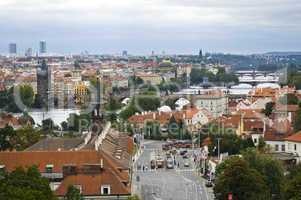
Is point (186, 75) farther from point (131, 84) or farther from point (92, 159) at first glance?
point (92, 159)

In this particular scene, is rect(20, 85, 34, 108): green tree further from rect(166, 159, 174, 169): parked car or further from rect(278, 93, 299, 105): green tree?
rect(166, 159, 174, 169): parked car

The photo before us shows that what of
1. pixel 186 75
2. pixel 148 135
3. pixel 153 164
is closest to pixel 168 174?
pixel 153 164

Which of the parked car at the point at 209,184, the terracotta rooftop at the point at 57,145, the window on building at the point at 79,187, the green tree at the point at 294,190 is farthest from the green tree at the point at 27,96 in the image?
the green tree at the point at 294,190

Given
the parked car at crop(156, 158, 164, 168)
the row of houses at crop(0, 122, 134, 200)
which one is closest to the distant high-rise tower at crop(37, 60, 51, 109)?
the parked car at crop(156, 158, 164, 168)

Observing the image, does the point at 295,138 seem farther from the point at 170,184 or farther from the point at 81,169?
the point at 81,169

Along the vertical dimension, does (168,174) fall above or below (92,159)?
below

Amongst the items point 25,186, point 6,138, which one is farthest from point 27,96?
point 25,186
